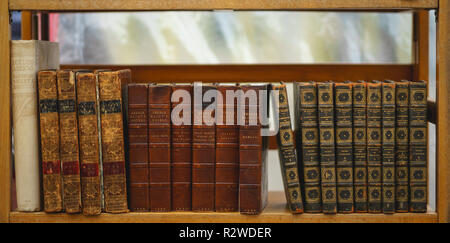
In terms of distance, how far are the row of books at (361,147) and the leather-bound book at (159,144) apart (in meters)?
0.29

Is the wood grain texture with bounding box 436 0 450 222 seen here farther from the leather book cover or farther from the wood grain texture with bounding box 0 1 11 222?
the wood grain texture with bounding box 0 1 11 222

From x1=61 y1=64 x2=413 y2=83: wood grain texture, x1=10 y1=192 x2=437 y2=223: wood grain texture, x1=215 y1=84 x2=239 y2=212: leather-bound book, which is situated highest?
x1=61 y1=64 x2=413 y2=83: wood grain texture

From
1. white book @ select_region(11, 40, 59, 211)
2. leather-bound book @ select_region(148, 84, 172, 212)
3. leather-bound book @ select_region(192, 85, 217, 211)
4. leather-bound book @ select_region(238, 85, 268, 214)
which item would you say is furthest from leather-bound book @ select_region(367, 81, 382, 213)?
white book @ select_region(11, 40, 59, 211)

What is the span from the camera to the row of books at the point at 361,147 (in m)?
1.25

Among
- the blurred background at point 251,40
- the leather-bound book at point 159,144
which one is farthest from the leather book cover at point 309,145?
the blurred background at point 251,40

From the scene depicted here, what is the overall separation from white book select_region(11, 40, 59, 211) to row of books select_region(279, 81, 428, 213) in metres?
0.64

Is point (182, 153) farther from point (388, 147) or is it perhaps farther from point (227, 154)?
point (388, 147)

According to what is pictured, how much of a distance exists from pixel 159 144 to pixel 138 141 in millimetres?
55

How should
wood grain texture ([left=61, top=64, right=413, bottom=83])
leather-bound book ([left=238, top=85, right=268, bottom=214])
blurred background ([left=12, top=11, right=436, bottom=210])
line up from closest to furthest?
1. leather-bound book ([left=238, top=85, right=268, bottom=214])
2. wood grain texture ([left=61, top=64, right=413, bottom=83])
3. blurred background ([left=12, top=11, right=436, bottom=210])

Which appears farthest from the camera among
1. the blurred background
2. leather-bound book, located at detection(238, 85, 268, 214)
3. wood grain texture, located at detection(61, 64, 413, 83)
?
the blurred background

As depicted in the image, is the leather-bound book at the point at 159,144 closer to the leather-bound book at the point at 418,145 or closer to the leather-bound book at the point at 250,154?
the leather-bound book at the point at 250,154

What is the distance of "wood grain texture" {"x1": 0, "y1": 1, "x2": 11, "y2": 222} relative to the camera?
1.26 m

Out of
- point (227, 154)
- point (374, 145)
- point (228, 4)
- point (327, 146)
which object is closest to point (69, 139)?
point (227, 154)
